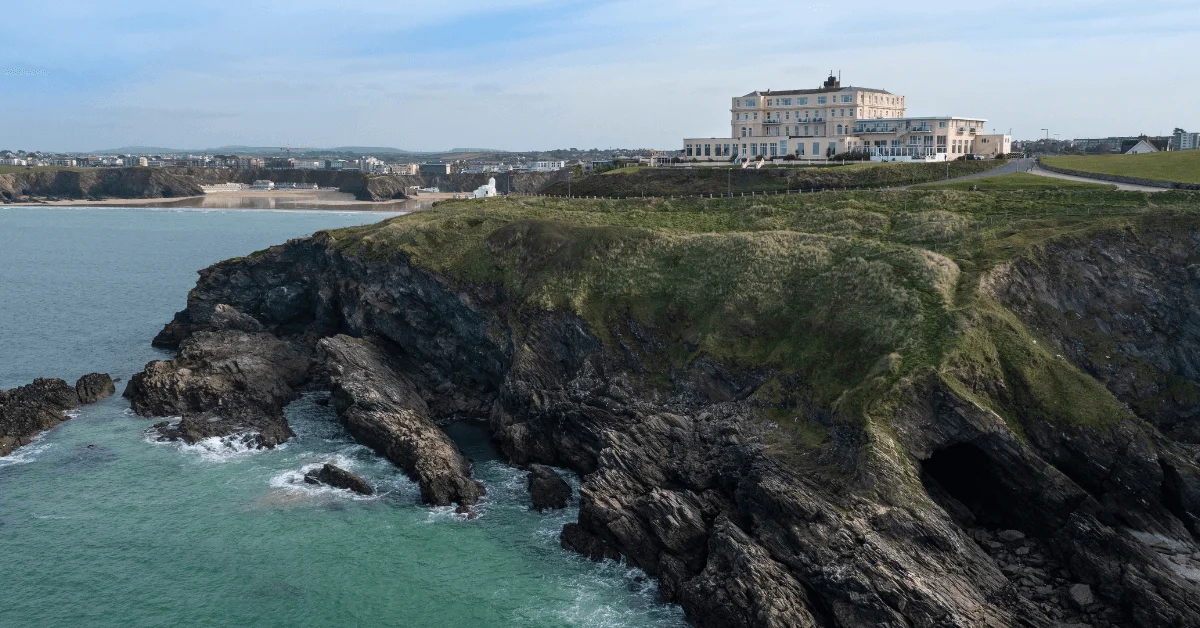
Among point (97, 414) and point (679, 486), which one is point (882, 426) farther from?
point (97, 414)

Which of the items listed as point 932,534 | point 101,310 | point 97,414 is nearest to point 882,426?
point 932,534

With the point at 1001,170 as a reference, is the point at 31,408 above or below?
below

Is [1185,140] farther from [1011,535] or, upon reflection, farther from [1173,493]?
[1011,535]

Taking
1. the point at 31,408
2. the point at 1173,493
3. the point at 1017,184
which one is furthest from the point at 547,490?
the point at 1017,184

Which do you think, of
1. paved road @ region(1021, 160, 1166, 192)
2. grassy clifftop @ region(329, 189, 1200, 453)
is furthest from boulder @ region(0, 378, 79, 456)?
paved road @ region(1021, 160, 1166, 192)

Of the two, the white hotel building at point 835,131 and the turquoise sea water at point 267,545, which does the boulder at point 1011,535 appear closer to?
the turquoise sea water at point 267,545

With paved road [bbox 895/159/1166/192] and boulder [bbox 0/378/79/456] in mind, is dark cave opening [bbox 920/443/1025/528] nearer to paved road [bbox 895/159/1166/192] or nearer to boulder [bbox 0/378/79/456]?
paved road [bbox 895/159/1166/192]
